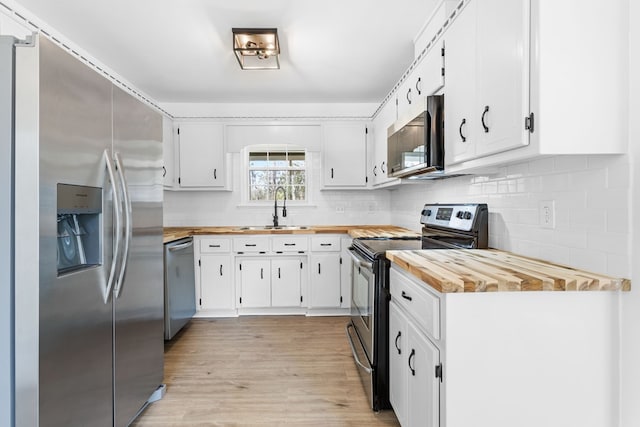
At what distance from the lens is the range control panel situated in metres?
2.01

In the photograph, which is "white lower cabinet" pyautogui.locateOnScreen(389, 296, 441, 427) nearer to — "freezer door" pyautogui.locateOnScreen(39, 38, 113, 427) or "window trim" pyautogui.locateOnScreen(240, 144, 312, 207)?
"freezer door" pyautogui.locateOnScreen(39, 38, 113, 427)

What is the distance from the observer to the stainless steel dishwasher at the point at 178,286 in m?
2.90

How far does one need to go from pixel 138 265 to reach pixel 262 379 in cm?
115

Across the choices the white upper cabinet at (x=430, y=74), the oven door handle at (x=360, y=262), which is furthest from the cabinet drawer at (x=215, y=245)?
the white upper cabinet at (x=430, y=74)

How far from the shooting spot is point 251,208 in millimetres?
4180

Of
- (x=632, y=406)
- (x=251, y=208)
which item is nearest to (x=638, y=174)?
(x=632, y=406)

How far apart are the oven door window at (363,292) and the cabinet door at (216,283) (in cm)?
157

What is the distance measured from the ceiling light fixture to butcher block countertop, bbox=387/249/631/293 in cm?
186

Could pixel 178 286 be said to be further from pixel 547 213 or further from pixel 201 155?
pixel 547 213

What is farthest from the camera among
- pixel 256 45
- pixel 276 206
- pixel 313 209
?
pixel 313 209

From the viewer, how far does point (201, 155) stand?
12.6 ft

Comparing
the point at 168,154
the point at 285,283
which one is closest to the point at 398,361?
the point at 285,283

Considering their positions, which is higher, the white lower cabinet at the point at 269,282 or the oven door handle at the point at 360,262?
the oven door handle at the point at 360,262

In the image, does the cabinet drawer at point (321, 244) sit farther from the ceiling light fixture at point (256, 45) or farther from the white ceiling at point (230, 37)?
the ceiling light fixture at point (256, 45)
